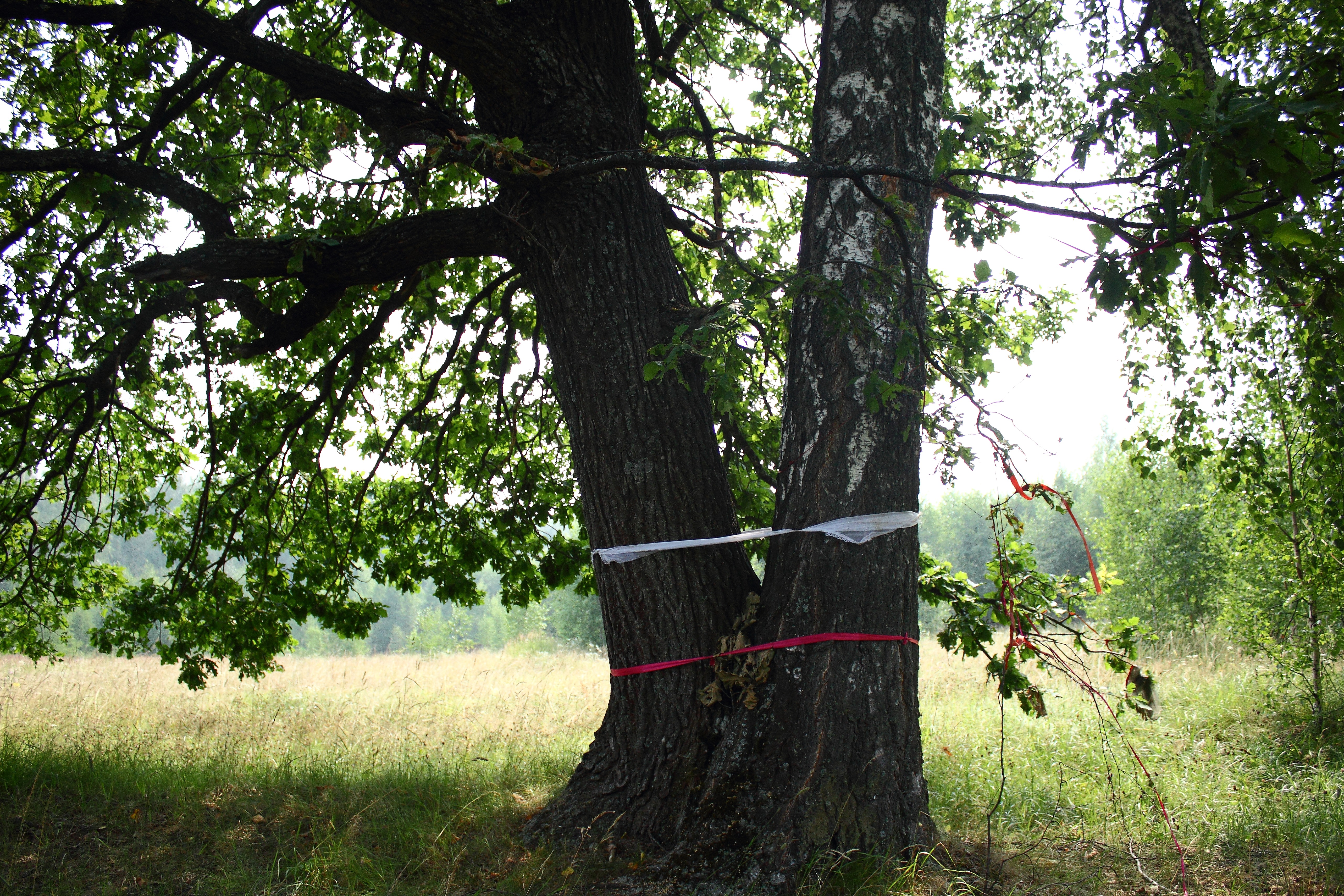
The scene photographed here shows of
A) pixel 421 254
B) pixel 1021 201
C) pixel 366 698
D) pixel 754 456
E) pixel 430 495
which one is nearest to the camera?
pixel 1021 201

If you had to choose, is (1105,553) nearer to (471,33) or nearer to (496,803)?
(496,803)

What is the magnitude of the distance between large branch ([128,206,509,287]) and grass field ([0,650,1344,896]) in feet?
8.56

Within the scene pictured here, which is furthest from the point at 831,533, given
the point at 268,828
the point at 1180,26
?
the point at 1180,26

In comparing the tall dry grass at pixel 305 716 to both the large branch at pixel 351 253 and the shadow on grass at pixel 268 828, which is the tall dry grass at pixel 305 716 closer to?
the shadow on grass at pixel 268 828

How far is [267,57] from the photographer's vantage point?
3553 millimetres

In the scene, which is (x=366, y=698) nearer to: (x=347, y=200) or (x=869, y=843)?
(x=347, y=200)

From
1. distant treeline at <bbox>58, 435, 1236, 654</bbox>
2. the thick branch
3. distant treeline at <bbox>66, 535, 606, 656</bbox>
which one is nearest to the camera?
the thick branch

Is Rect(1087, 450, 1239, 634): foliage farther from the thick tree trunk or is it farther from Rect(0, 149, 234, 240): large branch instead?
Rect(0, 149, 234, 240): large branch

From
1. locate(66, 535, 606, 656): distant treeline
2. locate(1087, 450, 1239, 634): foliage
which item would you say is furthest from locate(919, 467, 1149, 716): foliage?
locate(1087, 450, 1239, 634): foliage

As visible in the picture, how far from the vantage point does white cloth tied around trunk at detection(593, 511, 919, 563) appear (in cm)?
303

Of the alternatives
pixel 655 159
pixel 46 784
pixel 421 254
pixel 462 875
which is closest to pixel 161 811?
pixel 46 784

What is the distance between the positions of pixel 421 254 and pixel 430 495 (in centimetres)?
260

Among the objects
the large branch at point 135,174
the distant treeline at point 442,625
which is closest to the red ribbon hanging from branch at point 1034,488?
the large branch at point 135,174

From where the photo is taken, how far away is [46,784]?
4438 millimetres
